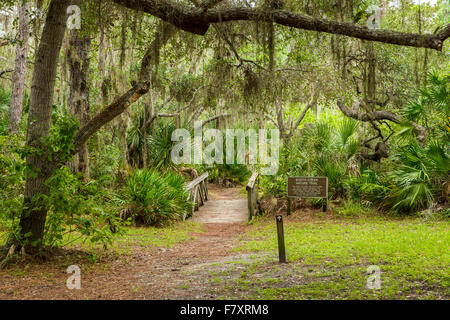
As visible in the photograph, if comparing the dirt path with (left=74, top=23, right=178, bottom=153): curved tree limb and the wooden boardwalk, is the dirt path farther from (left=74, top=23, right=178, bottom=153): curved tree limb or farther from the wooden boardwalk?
the wooden boardwalk

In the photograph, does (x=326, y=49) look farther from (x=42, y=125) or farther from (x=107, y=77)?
(x=42, y=125)

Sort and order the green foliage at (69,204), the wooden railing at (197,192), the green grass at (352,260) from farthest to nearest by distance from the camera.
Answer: the wooden railing at (197,192)
the green foliage at (69,204)
the green grass at (352,260)

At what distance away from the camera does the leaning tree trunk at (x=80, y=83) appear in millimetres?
10367

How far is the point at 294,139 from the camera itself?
1351cm

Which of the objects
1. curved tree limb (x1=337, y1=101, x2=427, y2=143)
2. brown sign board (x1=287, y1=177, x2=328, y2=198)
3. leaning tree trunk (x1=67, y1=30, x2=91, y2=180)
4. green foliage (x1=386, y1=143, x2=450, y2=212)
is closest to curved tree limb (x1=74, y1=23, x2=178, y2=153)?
leaning tree trunk (x1=67, y1=30, x2=91, y2=180)

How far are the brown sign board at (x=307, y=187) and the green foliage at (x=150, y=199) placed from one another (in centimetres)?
297

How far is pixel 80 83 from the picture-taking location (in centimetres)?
1045

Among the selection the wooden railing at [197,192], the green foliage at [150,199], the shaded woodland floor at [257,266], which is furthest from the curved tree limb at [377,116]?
the green foliage at [150,199]

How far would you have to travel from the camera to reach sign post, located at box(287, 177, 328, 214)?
10.6 metres

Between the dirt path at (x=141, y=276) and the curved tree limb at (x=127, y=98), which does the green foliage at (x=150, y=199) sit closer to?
the dirt path at (x=141, y=276)

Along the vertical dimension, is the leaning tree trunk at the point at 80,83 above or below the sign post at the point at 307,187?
above

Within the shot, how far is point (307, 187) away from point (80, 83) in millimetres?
5910

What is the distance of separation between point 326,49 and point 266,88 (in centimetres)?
410

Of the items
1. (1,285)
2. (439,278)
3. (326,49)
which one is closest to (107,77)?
(326,49)
